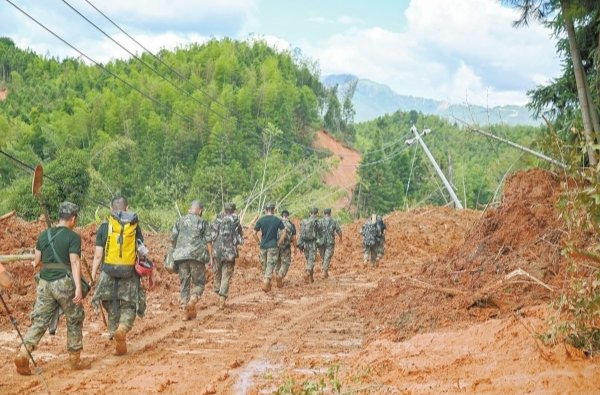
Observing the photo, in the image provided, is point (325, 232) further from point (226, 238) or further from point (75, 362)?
point (75, 362)

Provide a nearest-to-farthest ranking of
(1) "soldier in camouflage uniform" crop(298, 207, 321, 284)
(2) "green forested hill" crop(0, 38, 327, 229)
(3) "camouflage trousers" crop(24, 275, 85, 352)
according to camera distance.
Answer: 1. (3) "camouflage trousers" crop(24, 275, 85, 352)
2. (1) "soldier in camouflage uniform" crop(298, 207, 321, 284)
3. (2) "green forested hill" crop(0, 38, 327, 229)

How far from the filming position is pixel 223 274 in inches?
544

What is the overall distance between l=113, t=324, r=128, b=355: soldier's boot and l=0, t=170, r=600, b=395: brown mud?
160 millimetres

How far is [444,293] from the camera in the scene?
451 inches

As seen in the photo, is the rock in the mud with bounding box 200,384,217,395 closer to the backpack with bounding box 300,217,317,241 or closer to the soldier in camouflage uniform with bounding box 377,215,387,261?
the backpack with bounding box 300,217,317,241

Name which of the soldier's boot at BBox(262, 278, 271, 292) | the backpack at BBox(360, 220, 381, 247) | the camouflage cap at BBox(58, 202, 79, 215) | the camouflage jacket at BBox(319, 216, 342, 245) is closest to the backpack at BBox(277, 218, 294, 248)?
the soldier's boot at BBox(262, 278, 271, 292)

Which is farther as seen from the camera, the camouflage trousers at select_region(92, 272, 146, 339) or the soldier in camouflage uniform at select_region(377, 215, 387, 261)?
the soldier in camouflage uniform at select_region(377, 215, 387, 261)

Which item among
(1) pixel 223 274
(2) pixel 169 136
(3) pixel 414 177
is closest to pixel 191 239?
(1) pixel 223 274

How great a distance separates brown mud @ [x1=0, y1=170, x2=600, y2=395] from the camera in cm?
690

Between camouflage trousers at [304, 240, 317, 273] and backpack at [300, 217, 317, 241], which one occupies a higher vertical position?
backpack at [300, 217, 317, 241]

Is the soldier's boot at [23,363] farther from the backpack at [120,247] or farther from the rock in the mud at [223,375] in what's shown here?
the rock in the mud at [223,375]

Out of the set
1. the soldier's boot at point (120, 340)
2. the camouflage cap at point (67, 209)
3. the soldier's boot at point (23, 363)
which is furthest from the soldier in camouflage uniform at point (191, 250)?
the soldier's boot at point (23, 363)

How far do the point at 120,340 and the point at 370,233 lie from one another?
15.9 meters

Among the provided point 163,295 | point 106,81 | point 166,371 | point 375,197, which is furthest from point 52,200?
point 106,81
